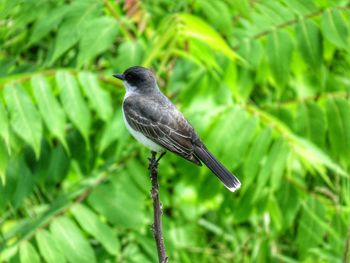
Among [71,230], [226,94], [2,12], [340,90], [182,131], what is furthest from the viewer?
[340,90]

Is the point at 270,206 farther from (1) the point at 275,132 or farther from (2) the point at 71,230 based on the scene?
(2) the point at 71,230

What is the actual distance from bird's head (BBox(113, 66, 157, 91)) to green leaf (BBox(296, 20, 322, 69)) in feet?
4.60

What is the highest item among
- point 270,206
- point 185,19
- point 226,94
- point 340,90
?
point 185,19

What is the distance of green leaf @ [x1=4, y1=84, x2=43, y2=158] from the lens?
4.61 metres

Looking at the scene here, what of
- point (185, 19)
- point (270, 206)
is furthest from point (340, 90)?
point (185, 19)

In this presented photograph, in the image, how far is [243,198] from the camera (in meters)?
5.35

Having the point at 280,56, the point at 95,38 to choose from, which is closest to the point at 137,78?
the point at 95,38

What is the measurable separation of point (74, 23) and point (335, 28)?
216cm

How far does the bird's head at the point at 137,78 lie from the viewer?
15.6ft

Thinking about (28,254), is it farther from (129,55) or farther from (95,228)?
(129,55)

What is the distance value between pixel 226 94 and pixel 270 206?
3.41 feet

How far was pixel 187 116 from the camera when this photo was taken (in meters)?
5.20

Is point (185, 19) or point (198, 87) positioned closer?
point (185, 19)

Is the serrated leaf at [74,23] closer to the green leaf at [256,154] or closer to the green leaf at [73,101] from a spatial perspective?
the green leaf at [73,101]
